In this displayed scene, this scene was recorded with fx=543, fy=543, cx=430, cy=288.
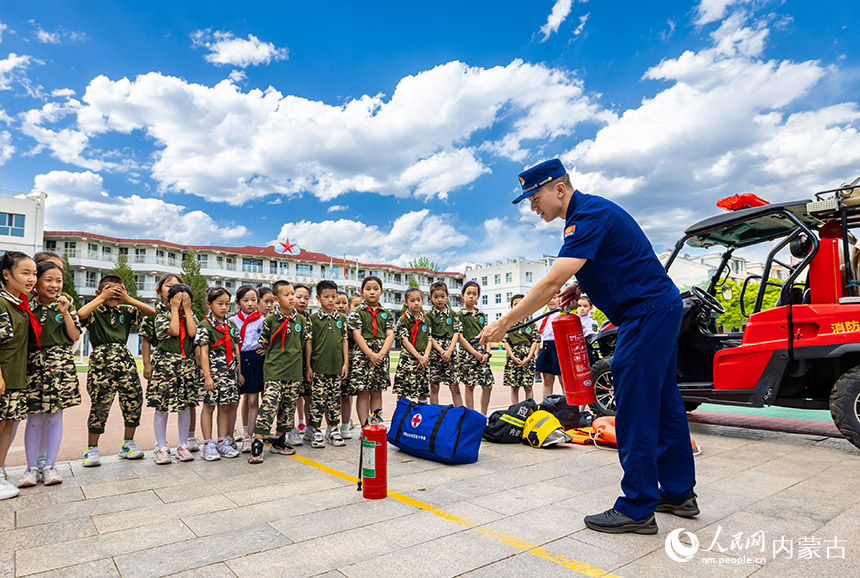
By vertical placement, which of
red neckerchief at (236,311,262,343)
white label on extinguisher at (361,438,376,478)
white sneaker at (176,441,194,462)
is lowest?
white sneaker at (176,441,194,462)

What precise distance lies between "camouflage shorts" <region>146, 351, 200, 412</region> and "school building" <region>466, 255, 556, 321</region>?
206 ft

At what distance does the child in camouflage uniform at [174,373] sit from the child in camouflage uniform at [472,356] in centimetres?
341

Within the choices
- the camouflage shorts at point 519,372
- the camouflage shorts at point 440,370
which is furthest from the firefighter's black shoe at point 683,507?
the camouflage shorts at point 519,372

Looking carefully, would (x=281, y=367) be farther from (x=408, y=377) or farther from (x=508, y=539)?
(x=508, y=539)

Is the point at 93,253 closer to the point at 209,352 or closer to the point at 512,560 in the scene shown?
the point at 209,352

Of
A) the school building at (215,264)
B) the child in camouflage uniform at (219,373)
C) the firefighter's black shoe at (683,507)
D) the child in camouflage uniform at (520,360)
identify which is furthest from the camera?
the school building at (215,264)

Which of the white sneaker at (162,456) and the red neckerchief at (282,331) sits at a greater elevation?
the red neckerchief at (282,331)

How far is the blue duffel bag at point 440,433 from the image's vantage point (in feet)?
16.4

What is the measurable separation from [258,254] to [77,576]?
201 feet

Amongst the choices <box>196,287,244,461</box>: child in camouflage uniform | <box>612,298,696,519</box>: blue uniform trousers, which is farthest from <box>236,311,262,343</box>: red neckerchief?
<box>612,298,696,519</box>: blue uniform trousers

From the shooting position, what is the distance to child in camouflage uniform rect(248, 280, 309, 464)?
540 cm

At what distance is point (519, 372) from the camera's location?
832 centimetres

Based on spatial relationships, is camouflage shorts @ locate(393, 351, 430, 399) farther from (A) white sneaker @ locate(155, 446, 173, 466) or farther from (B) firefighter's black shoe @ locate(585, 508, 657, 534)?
(B) firefighter's black shoe @ locate(585, 508, 657, 534)

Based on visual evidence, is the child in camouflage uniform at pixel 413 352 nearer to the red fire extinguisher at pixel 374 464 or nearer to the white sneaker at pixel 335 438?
the white sneaker at pixel 335 438
